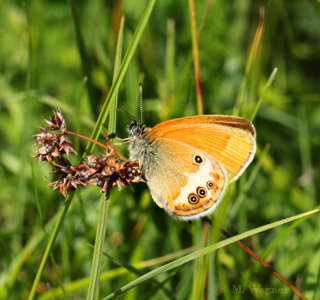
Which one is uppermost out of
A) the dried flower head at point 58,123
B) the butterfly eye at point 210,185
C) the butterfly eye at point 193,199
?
the dried flower head at point 58,123

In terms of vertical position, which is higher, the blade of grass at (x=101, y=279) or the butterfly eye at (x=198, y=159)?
the butterfly eye at (x=198, y=159)

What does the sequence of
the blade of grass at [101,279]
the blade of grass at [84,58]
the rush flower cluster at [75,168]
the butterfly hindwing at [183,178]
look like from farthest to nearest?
the blade of grass at [84,58] < the blade of grass at [101,279] < the butterfly hindwing at [183,178] < the rush flower cluster at [75,168]

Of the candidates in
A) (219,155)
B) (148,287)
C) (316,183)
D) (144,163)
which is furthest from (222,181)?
(316,183)

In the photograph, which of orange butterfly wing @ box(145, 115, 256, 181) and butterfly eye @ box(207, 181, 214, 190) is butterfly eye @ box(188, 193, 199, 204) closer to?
butterfly eye @ box(207, 181, 214, 190)

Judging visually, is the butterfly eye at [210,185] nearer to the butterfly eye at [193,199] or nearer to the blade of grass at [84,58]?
the butterfly eye at [193,199]

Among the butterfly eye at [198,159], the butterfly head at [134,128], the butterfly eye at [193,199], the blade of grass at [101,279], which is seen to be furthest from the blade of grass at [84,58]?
the blade of grass at [101,279]
